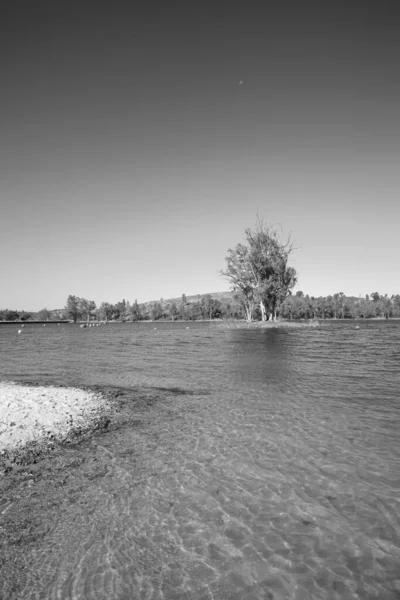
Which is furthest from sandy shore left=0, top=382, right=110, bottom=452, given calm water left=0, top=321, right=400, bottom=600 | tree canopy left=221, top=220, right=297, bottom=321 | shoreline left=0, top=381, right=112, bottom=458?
tree canopy left=221, top=220, right=297, bottom=321

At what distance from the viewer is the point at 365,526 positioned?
17.5 feet

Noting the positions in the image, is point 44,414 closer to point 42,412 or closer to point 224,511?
point 42,412

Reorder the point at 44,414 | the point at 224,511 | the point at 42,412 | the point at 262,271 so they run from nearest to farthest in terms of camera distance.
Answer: the point at 224,511 → the point at 44,414 → the point at 42,412 → the point at 262,271

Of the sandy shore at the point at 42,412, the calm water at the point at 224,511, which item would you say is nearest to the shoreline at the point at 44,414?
the sandy shore at the point at 42,412

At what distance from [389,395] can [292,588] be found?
1089cm

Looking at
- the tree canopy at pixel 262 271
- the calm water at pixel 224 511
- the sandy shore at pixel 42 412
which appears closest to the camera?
the calm water at pixel 224 511

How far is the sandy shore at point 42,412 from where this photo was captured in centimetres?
928

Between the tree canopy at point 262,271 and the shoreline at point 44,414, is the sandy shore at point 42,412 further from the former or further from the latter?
the tree canopy at point 262,271

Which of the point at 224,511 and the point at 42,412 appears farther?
the point at 42,412

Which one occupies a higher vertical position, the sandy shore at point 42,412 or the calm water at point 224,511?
the sandy shore at point 42,412

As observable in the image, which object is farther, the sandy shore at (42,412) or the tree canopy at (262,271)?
the tree canopy at (262,271)

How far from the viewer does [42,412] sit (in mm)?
11242

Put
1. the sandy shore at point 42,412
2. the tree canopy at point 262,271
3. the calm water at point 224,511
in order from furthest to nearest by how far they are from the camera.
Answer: the tree canopy at point 262,271
the sandy shore at point 42,412
the calm water at point 224,511

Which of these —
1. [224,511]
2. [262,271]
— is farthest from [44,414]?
[262,271]
